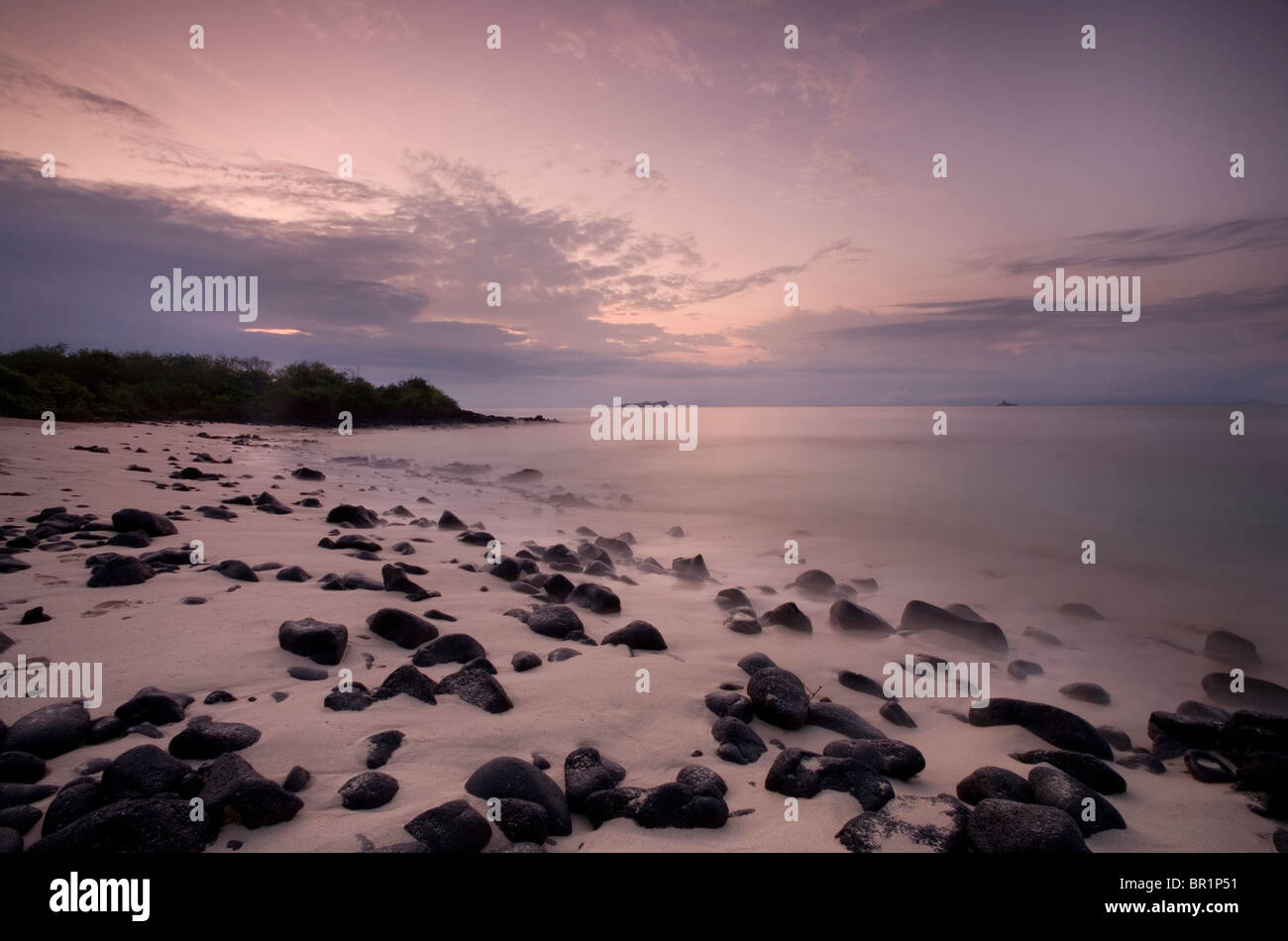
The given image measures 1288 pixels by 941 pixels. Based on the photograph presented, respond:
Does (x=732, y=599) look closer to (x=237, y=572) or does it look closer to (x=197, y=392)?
(x=237, y=572)

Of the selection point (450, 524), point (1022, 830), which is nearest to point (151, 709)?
point (1022, 830)

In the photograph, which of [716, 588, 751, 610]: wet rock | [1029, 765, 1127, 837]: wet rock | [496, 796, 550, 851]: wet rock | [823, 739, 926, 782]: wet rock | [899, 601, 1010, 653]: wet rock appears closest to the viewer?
[496, 796, 550, 851]: wet rock

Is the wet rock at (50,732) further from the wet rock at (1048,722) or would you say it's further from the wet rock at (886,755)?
the wet rock at (1048,722)

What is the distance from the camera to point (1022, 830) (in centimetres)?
247

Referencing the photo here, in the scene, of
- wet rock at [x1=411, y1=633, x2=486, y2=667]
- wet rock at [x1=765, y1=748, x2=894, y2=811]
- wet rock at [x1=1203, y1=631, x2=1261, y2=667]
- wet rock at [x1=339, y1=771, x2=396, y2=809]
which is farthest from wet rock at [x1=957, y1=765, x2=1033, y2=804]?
wet rock at [x1=1203, y1=631, x2=1261, y2=667]

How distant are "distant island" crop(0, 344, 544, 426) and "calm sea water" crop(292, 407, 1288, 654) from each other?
465 inches

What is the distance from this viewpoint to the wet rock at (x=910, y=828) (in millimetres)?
2490

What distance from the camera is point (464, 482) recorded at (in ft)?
62.5

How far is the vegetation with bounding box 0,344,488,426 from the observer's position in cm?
2573

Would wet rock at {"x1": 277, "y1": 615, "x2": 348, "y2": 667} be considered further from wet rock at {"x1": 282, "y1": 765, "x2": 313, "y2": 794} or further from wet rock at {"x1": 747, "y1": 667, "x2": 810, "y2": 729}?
wet rock at {"x1": 747, "y1": 667, "x2": 810, "y2": 729}

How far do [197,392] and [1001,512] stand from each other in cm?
4472

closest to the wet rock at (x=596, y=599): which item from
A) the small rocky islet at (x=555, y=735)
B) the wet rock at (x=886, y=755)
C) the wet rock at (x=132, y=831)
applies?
the small rocky islet at (x=555, y=735)

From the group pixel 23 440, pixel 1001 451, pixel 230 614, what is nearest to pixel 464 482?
pixel 23 440
